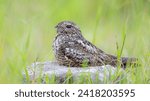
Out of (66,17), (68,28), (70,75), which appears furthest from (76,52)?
(66,17)

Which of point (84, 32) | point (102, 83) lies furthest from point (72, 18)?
point (102, 83)

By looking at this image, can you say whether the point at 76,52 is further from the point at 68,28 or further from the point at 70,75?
the point at 70,75

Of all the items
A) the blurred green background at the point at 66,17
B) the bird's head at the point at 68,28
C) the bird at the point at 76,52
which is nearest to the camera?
the bird at the point at 76,52

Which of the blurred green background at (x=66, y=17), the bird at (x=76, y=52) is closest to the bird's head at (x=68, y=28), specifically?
the bird at (x=76, y=52)

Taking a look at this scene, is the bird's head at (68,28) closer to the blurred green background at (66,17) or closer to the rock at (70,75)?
the blurred green background at (66,17)

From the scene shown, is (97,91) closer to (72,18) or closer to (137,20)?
(137,20)

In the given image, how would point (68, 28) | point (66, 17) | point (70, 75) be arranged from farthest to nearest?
point (66, 17) → point (68, 28) → point (70, 75)

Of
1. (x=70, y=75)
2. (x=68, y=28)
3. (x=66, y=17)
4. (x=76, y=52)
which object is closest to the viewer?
(x=70, y=75)
